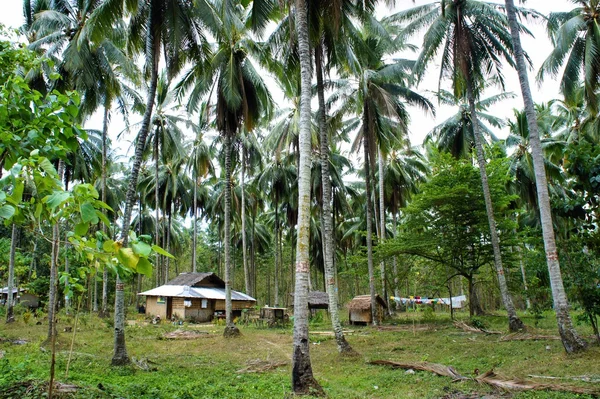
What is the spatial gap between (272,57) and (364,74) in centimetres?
410

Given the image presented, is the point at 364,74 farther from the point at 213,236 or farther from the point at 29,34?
the point at 213,236

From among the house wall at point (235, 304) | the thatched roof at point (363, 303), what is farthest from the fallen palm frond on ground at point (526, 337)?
the house wall at point (235, 304)

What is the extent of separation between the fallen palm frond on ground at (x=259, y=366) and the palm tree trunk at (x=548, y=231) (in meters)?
6.61

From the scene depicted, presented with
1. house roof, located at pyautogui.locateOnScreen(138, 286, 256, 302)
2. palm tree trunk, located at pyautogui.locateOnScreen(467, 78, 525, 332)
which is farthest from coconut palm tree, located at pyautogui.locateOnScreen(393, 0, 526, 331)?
house roof, located at pyautogui.locateOnScreen(138, 286, 256, 302)

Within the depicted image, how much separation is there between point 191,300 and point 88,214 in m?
25.9

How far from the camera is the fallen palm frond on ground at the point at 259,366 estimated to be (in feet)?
31.5

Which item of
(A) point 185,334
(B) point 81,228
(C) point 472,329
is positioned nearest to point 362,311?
(C) point 472,329

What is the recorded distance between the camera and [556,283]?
30.6ft

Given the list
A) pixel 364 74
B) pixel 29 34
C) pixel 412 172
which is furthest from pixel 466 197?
pixel 29 34

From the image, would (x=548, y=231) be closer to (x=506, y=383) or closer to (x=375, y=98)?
(x=506, y=383)

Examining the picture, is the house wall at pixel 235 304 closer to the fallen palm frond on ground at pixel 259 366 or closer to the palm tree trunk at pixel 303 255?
the fallen palm frond on ground at pixel 259 366

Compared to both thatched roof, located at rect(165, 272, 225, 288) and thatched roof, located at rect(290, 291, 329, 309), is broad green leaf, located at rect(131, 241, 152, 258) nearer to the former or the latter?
thatched roof, located at rect(290, 291, 329, 309)

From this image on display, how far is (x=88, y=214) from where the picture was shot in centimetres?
197

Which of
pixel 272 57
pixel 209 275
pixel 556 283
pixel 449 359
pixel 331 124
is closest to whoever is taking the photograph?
pixel 556 283
